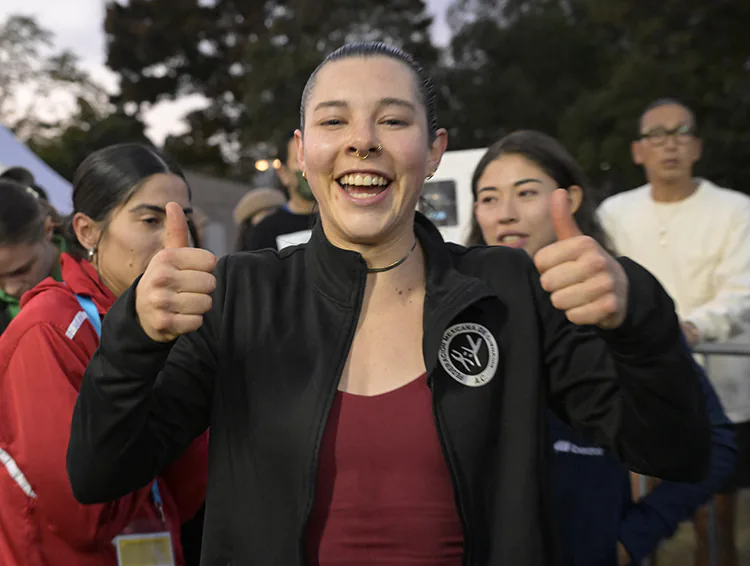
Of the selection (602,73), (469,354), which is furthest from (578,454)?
(602,73)

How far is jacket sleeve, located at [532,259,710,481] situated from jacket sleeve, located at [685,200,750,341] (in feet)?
7.43

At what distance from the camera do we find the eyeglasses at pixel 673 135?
4680 millimetres

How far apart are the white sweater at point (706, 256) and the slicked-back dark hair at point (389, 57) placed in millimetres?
2201

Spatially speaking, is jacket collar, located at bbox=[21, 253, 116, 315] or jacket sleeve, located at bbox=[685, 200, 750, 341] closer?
jacket collar, located at bbox=[21, 253, 116, 315]

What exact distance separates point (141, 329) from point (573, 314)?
0.76 meters

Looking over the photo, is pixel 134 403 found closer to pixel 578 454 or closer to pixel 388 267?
pixel 388 267

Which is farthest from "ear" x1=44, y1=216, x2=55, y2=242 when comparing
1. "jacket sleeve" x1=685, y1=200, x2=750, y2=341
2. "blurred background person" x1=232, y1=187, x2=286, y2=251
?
"blurred background person" x1=232, y1=187, x2=286, y2=251

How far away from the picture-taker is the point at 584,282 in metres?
1.47

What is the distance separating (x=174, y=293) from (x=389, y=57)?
29.0 inches

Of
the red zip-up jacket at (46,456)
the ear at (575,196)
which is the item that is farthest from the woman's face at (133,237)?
the ear at (575,196)

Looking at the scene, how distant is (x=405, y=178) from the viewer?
1855 mm

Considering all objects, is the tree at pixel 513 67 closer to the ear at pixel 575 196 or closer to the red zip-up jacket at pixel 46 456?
the ear at pixel 575 196

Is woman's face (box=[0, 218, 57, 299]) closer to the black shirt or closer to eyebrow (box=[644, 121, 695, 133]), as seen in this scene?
the black shirt

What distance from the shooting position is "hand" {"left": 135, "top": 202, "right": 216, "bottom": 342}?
1545 millimetres
